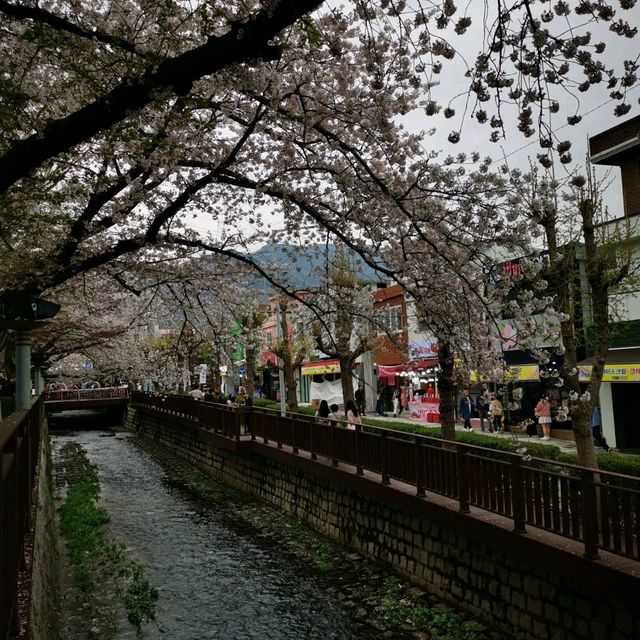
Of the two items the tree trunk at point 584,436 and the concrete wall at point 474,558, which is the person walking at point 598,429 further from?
the concrete wall at point 474,558

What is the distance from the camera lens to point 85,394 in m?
46.9

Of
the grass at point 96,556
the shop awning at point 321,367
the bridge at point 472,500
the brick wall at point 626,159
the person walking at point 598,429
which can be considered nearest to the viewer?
the bridge at point 472,500

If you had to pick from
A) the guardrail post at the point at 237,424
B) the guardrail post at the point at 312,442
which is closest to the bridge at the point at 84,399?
the guardrail post at the point at 237,424

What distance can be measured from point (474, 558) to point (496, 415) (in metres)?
17.7

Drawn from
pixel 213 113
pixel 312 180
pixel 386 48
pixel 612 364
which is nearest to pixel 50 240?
pixel 213 113

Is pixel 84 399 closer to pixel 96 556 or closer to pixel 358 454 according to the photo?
pixel 96 556

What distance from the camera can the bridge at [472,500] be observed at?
493 cm

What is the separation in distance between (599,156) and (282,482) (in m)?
15.4

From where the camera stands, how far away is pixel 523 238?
732 cm

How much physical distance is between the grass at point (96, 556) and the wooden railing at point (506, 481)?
4.33m

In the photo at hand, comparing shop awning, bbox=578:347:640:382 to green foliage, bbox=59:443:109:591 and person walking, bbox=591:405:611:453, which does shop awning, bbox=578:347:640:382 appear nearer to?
person walking, bbox=591:405:611:453

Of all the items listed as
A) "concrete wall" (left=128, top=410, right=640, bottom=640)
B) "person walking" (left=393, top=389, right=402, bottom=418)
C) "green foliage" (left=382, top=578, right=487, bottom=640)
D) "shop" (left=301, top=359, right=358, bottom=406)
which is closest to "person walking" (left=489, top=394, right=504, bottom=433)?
"person walking" (left=393, top=389, right=402, bottom=418)

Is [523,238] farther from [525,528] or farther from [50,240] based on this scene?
[50,240]

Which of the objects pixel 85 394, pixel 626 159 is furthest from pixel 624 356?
pixel 85 394
